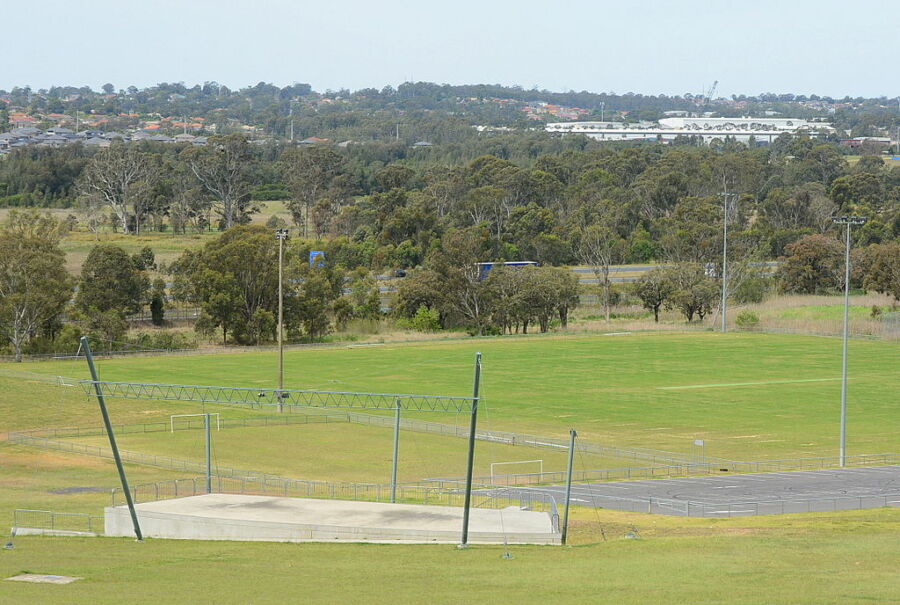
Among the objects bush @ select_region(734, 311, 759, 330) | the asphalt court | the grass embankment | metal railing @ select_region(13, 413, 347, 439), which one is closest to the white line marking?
metal railing @ select_region(13, 413, 347, 439)

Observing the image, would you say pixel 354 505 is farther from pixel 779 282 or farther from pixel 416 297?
pixel 779 282

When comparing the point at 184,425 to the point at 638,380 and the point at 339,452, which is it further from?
the point at 638,380

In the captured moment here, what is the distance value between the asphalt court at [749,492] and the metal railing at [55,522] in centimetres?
1485

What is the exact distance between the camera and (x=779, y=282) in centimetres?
12962

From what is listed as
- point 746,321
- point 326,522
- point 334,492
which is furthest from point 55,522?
point 746,321

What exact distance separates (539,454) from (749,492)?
11905mm

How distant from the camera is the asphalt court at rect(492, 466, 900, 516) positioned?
39656mm

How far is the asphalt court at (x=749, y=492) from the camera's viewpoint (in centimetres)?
3966

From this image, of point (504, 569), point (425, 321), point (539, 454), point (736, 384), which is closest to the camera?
point (504, 569)

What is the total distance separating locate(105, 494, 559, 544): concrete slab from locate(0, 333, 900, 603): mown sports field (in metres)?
1.25

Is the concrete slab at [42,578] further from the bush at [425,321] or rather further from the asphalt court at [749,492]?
the bush at [425,321]

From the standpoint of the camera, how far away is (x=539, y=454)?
52594 mm

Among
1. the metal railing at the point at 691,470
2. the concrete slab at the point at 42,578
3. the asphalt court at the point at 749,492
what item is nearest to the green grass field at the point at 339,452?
the metal railing at the point at 691,470

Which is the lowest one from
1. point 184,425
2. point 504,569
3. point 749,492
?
point 184,425
